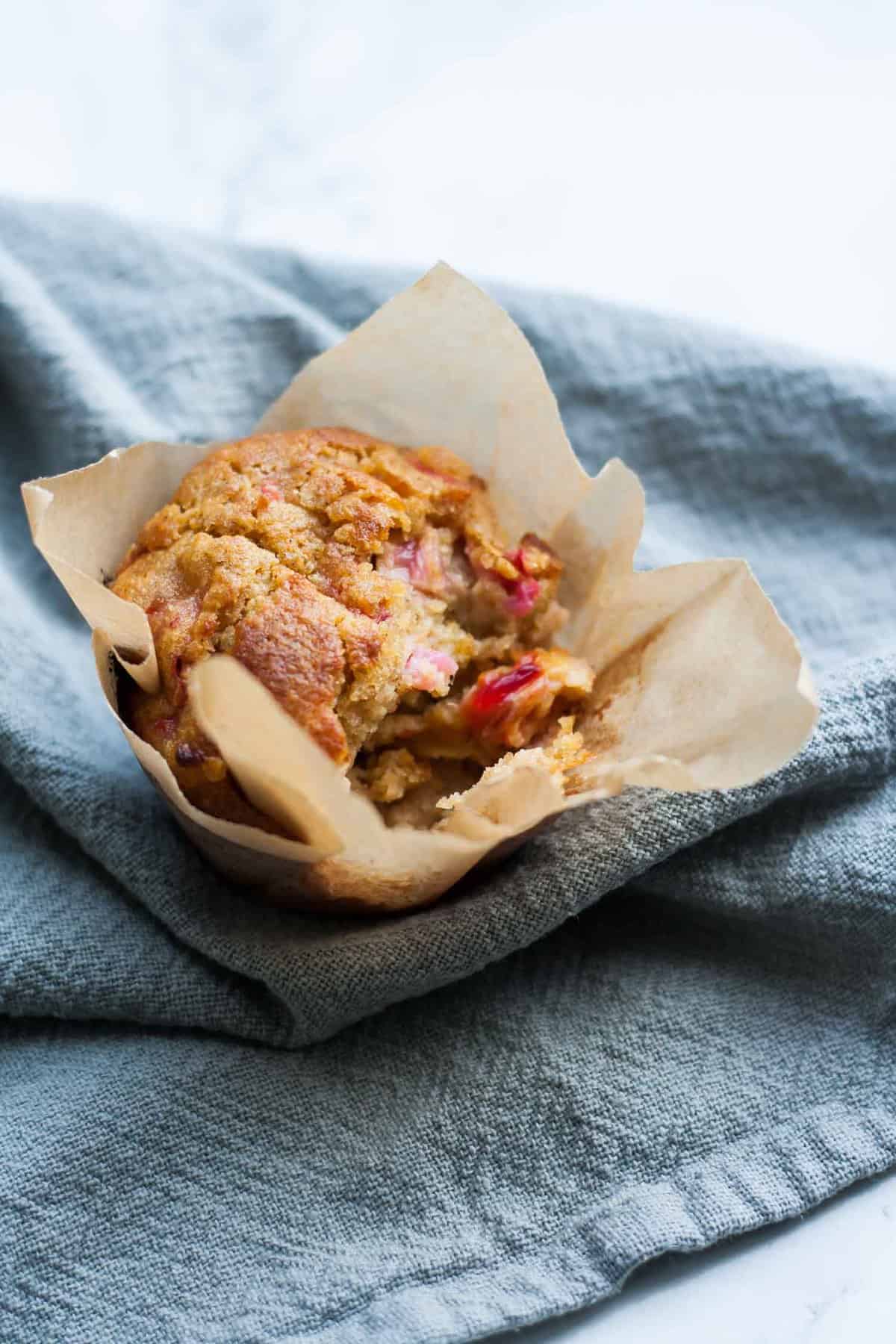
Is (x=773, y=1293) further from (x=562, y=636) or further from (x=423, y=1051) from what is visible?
(x=562, y=636)

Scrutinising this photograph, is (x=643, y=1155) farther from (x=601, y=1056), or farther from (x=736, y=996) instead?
(x=736, y=996)

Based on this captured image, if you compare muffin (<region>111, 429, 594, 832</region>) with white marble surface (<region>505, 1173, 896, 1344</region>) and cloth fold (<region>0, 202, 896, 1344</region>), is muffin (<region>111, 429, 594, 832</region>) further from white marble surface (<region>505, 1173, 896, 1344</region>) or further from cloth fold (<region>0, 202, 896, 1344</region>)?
white marble surface (<region>505, 1173, 896, 1344</region>)

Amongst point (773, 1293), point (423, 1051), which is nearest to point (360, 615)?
point (423, 1051)

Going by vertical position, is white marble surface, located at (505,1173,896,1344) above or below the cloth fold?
below

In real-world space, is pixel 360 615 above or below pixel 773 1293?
above

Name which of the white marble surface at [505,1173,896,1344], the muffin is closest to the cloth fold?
the white marble surface at [505,1173,896,1344]

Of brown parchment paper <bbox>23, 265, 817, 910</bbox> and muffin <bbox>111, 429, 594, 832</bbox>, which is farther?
muffin <bbox>111, 429, 594, 832</bbox>
